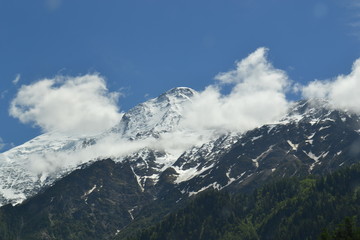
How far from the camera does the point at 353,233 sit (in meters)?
165

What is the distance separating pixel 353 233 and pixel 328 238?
7491 millimetres

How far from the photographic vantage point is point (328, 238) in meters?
163
